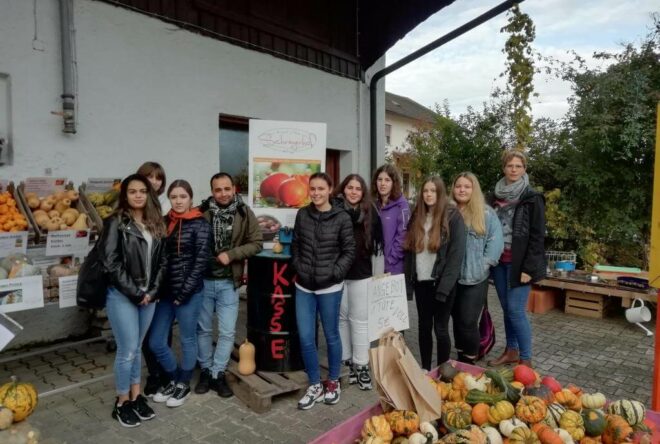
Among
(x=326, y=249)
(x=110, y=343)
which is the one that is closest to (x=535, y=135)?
(x=326, y=249)

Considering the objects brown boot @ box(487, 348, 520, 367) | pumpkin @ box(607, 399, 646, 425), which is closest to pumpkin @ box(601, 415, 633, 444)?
pumpkin @ box(607, 399, 646, 425)

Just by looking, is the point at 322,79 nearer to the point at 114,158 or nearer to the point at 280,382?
the point at 114,158

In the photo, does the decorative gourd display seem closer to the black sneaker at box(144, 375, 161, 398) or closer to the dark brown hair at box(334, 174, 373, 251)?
the black sneaker at box(144, 375, 161, 398)

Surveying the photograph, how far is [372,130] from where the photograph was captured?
8000 mm

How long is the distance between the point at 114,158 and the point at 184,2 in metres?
2.11

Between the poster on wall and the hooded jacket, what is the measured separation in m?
0.80

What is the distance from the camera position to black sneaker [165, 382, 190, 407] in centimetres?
343

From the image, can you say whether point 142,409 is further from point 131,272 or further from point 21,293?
point 21,293

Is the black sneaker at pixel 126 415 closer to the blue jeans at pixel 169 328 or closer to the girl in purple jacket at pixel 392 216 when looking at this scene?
the blue jeans at pixel 169 328

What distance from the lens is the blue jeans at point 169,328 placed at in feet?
11.2

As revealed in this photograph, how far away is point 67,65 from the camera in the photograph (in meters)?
4.47

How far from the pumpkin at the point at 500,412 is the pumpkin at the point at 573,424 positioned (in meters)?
0.21

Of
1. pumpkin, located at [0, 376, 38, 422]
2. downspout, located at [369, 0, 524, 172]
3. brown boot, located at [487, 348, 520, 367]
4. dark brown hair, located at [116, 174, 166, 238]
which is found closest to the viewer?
pumpkin, located at [0, 376, 38, 422]

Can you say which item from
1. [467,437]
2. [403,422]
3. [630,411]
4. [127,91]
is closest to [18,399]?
[403,422]
